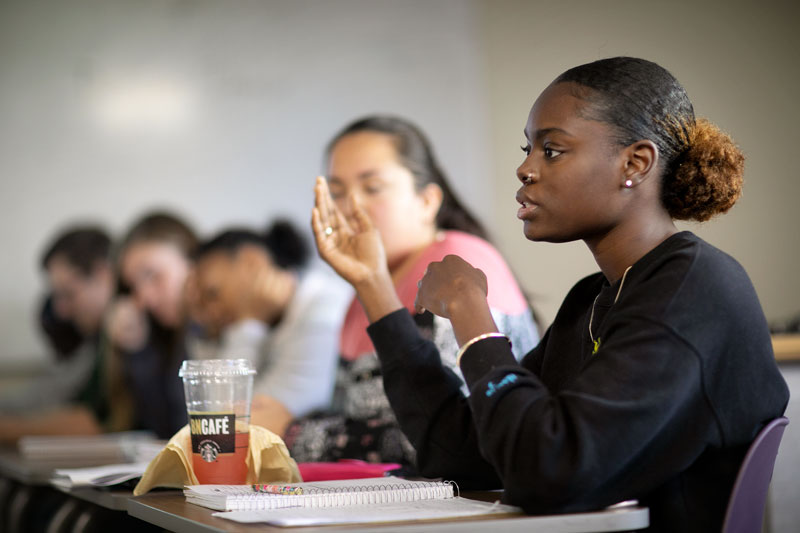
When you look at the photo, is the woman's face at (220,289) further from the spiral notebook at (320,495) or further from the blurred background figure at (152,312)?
the spiral notebook at (320,495)

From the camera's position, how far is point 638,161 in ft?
3.78

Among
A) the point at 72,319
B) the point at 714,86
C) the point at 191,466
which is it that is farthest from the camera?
the point at 72,319

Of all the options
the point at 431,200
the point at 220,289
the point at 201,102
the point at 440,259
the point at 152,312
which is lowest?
the point at 152,312

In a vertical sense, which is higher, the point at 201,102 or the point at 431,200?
the point at 201,102

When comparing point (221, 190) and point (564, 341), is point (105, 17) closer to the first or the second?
point (221, 190)

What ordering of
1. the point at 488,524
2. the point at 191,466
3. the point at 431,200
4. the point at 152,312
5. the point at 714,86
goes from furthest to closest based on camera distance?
1. the point at 152,312
2. the point at 431,200
3. the point at 714,86
4. the point at 191,466
5. the point at 488,524

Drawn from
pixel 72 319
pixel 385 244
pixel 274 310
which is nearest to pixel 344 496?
pixel 385 244

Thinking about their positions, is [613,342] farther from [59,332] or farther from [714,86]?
[59,332]

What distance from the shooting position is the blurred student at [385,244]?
1.76 meters

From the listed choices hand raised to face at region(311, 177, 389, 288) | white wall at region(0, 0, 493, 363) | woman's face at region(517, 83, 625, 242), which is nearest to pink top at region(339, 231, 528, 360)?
hand raised to face at region(311, 177, 389, 288)

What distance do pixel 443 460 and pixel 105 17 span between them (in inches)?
143

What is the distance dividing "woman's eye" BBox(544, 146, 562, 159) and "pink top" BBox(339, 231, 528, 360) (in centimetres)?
30

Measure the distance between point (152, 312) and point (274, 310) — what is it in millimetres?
866

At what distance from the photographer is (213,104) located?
4.45 m
